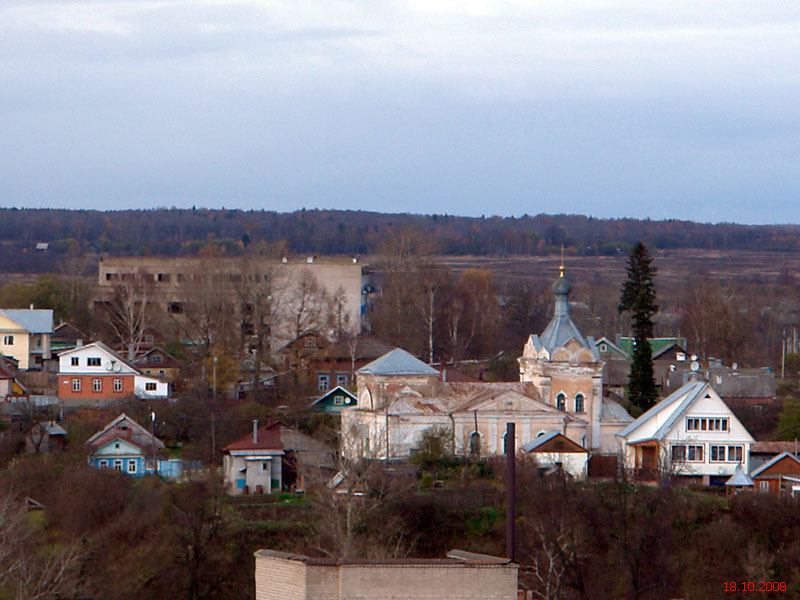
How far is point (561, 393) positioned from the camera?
35.9 metres

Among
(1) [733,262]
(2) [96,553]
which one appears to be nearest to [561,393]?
(2) [96,553]

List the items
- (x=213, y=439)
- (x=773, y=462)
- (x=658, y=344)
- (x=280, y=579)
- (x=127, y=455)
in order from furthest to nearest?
1. (x=658, y=344)
2. (x=213, y=439)
3. (x=127, y=455)
4. (x=773, y=462)
5. (x=280, y=579)

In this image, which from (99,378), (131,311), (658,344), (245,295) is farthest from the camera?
(658,344)

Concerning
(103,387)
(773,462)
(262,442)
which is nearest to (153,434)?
(262,442)

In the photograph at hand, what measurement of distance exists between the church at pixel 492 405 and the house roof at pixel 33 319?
18.7 metres

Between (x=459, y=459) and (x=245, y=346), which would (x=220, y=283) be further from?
(x=459, y=459)

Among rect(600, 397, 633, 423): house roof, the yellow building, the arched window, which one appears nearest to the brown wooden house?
rect(600, 397, 633, 423): house roof

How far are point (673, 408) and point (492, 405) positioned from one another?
472 centimetres

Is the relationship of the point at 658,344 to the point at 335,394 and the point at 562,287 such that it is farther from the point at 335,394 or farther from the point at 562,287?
the point at 562,287

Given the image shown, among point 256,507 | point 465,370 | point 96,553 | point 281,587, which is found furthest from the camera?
point 465,370

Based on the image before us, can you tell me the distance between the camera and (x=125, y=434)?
35.9 m

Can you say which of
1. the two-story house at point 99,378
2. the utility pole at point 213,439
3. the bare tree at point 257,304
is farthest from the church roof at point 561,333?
the bare tree at point 257,304

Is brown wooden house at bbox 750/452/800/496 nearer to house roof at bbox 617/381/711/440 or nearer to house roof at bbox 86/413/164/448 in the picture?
house roof at bbox 617/381/711/440

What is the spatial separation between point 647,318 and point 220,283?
16696mm
